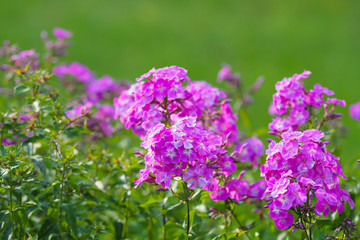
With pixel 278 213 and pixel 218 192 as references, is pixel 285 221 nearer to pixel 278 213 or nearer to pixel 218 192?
pixel 278 213

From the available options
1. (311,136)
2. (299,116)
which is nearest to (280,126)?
(299,116)

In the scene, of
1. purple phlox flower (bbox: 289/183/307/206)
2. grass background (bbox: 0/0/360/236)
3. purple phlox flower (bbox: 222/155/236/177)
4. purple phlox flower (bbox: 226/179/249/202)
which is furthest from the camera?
grass background (bbox: 0/0/360/236)

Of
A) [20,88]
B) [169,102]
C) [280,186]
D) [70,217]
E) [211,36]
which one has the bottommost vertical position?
[280,186]

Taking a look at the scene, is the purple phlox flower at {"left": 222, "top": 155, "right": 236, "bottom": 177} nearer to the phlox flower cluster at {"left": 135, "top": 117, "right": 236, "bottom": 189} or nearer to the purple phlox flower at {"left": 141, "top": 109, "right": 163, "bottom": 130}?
the phlox flower cluster at {"left": 135, "top": 117, "right": 236, "bottom": 189}

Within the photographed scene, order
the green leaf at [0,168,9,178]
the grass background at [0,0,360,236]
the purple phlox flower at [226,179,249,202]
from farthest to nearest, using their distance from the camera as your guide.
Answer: the grass background at [0,0,360,236]
the purple phlox flower at [226,179,249,202]
the green leaf at [0,168,9,178]

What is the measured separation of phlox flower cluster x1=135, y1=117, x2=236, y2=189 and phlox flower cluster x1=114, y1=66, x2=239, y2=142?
302 mm

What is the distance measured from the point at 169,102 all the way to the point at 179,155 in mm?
569

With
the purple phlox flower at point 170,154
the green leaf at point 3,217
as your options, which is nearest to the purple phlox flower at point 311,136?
the purple phlox flower at point 170,154

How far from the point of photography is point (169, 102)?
2818mm

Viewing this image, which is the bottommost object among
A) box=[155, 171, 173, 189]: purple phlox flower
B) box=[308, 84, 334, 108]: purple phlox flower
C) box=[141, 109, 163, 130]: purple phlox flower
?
box=[155, 171, 173, 189]: purple phlox flower

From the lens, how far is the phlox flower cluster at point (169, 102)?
107 inches

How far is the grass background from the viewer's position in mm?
8977

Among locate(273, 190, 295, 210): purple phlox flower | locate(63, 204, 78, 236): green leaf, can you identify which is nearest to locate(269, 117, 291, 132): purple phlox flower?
locate(273, 190, 295, 210): purple phlox flower

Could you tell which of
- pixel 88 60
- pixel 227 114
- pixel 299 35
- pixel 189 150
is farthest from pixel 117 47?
pixel 189 150
